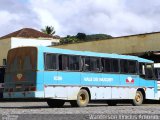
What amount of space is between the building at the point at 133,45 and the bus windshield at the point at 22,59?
17225 mm

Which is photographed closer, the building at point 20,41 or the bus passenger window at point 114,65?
the bus passenger window at point 114,65

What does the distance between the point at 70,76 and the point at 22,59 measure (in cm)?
246

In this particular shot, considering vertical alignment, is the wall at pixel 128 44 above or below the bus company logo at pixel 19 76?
above

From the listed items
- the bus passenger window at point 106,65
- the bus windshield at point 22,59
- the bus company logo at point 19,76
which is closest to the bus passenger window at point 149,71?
the bus passenger window at point 106,65

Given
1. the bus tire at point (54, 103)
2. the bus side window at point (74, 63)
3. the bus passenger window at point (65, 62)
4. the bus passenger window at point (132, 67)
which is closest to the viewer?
the bus passenger window at point (65, 62)

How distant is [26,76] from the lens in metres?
23.6

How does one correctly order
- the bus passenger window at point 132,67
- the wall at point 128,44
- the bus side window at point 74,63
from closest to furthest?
the bus side window at point 74,63
the bus passenger window at point 132,67
the wall at point 128,44

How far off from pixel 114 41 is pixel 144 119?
29768mm

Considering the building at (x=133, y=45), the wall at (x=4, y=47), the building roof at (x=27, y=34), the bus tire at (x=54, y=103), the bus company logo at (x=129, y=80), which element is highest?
the building roof at (x=27, y=34)

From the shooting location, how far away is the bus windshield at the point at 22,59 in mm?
23375

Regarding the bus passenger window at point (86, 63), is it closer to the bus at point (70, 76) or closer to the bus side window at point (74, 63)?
the bus at point (70, 76)

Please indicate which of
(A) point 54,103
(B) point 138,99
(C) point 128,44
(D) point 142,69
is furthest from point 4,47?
(A) point 54,103

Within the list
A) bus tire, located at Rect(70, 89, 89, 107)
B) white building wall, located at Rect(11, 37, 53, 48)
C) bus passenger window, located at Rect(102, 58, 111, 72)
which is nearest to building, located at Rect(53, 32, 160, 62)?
white building wall, located at Rect(11, 37, 53, 48)

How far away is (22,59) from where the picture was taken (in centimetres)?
2403
